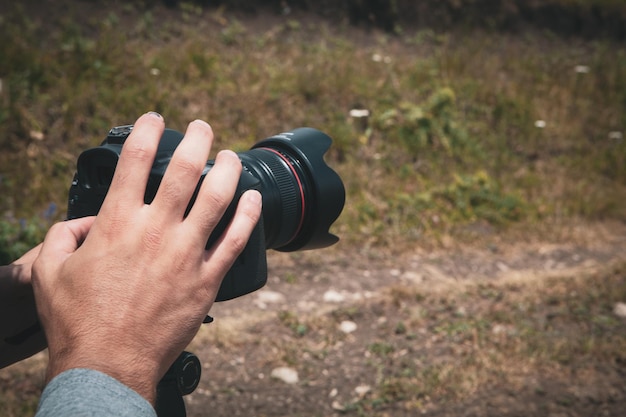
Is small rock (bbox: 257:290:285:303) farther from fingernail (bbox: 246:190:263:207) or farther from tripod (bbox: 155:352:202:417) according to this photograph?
fingernail (bbox: 246:190:263:207)

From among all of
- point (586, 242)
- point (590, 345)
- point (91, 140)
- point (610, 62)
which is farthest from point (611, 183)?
point (91, 140)

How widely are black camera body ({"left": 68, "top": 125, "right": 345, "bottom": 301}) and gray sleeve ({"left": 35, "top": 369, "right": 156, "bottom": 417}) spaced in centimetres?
27

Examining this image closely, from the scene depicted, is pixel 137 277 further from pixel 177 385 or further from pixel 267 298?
pixel 267 298

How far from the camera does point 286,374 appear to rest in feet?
11.0

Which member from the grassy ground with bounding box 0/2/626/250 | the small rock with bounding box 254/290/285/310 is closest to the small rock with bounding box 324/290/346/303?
the small rock with bounding box 254/290/285/310

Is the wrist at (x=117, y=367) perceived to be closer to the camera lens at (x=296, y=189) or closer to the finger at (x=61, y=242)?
the finger at (x=61, y=242)

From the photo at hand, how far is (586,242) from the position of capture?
509 centimetres

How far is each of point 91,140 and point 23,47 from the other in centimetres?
99

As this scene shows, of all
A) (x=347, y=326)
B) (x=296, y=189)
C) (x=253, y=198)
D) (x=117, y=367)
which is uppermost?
(x=253, y=198)

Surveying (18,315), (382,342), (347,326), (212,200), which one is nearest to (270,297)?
(347,326)

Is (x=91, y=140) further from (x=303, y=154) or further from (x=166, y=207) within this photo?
(x=166, y=207)

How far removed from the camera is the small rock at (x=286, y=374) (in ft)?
10.9

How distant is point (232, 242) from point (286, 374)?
244cm

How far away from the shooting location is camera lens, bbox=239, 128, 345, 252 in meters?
1.61
